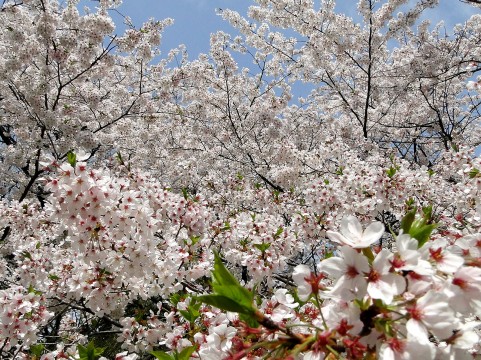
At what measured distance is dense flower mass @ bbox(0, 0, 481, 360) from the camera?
119cm

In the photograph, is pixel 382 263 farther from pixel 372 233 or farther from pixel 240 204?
pixel 240 204

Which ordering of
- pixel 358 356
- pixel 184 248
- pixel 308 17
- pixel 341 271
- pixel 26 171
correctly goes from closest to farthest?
pixel 358 356 → pixel 341 271 → pixel 184 248 → pixel 26 171 → pixel 308 17

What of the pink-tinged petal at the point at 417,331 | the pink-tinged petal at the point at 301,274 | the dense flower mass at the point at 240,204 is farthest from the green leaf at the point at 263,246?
the pink-tinged petal at the point at 417,331

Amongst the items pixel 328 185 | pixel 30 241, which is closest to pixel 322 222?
pixel 328 185

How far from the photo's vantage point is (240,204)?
28.3 ft

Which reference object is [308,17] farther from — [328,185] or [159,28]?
[328,185]

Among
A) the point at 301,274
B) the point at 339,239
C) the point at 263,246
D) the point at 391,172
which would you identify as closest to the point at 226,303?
the point at 301,274

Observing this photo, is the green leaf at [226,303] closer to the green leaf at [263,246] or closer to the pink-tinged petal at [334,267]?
the pink-tinged petal at [334,267]

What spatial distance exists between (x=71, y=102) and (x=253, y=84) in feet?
21.8

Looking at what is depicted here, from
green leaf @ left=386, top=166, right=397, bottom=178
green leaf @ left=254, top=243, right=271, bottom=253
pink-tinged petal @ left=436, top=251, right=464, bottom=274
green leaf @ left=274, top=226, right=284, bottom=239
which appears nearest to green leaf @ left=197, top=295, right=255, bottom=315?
pink-tinged petal @ left=436, top=251, right=464, bottom=274

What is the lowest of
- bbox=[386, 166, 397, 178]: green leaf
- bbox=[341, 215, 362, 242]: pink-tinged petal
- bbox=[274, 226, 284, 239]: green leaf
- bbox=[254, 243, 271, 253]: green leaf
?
bbox=[341, 215, 362, 242]: pink-tinged petal

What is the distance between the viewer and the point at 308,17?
11.0 meters

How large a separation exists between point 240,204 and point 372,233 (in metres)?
7.41

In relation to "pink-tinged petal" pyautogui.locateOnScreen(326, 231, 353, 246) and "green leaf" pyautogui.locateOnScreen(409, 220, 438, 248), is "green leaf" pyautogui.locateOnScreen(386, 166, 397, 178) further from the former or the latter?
"pink-tinged petal" pyautogui.locateOnScreen(326, 231, 353, 246)
